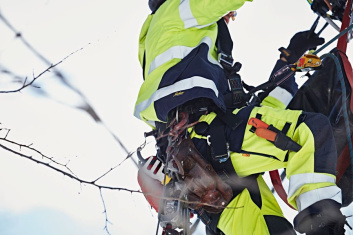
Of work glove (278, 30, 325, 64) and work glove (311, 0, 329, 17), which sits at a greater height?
work glove (311, 0, 329, 17)

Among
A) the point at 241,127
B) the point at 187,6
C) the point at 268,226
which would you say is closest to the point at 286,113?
the point at 241,127

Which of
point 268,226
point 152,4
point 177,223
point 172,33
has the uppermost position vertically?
point 152,4

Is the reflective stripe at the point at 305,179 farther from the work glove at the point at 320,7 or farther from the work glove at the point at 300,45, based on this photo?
the work glove at the point at 320,7

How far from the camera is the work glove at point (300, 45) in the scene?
321cm

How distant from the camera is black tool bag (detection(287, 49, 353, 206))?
9.09 feet

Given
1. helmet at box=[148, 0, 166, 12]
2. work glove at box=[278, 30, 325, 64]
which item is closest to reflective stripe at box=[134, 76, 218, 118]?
helmet at box=[148, 0, 166, 12]

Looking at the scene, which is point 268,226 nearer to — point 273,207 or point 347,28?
point 273,207

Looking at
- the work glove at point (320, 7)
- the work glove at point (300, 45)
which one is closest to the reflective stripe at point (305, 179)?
the work glove at point (300, 45)

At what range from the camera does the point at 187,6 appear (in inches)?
103

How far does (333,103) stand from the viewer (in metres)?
2.96

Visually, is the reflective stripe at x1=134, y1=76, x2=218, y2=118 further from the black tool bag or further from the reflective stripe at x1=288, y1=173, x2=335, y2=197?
the black tool bag

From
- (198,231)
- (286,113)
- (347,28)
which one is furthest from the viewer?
(198,231)

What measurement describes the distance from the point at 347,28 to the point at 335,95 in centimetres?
41

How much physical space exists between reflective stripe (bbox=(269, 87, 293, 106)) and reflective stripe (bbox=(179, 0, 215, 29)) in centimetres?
82
